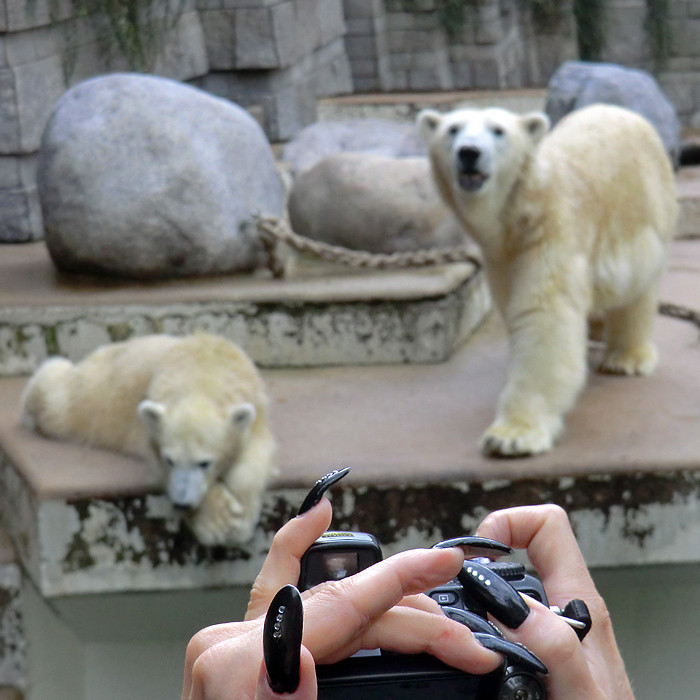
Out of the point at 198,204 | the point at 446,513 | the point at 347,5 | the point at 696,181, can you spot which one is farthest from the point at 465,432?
the point at 347,5

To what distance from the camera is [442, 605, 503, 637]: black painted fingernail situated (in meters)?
0.62

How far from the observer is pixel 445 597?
699 millimetres

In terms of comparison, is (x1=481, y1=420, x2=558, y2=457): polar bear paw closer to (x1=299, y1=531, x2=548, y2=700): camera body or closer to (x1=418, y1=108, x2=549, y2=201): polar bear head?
(x1=418, y1=108, x2=549, y2=201): polar bear head

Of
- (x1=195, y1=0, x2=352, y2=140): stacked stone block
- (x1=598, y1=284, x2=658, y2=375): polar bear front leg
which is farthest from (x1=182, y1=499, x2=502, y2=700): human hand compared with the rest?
(x1=195, y1=0, x2=352, y2=140): stacked stone block

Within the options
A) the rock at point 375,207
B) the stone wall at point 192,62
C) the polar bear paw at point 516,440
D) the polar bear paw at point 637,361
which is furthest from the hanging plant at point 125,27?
the polar bear paw at point 516,440

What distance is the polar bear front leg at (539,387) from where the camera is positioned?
8.72 ft

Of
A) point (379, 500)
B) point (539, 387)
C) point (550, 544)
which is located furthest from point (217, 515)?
point (550, 544)

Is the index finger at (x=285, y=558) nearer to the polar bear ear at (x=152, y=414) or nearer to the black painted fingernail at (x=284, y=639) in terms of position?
the black painted fingernail at (x=284, y=639)

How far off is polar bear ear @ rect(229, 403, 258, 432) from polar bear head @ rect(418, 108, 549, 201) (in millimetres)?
819

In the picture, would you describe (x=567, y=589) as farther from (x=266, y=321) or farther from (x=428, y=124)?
(x=266, y=321)

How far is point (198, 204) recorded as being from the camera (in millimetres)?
3697

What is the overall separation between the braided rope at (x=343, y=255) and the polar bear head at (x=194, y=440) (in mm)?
1200

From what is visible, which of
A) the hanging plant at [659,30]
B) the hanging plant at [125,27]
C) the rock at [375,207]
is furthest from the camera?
the hanging plant at [659,30]

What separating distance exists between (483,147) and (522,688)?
216 cm
